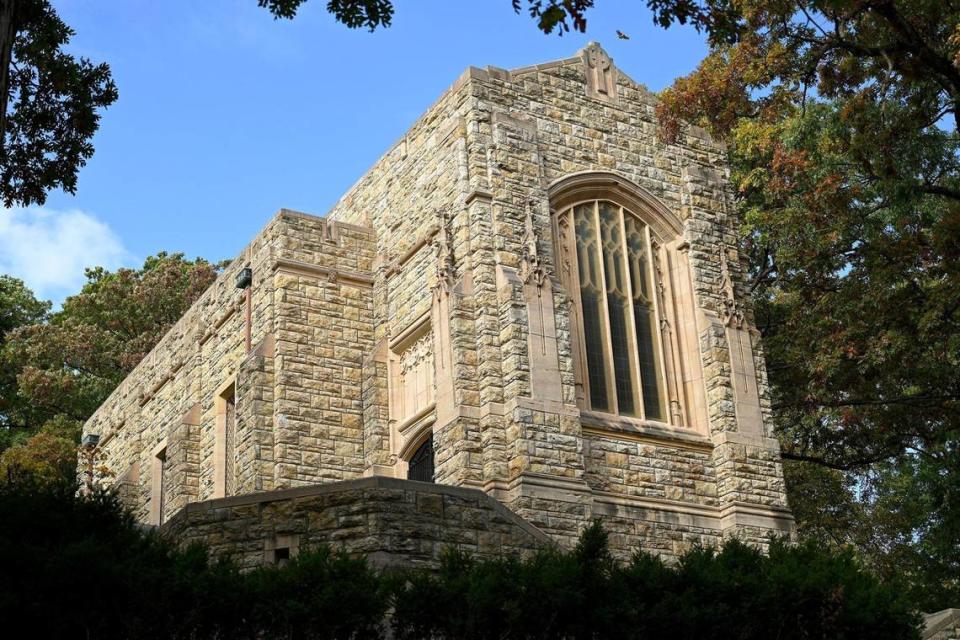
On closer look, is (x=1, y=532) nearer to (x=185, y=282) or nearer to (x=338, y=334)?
(x=338, y=334)

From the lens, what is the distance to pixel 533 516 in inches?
745

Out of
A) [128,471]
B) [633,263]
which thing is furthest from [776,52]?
[128,471]

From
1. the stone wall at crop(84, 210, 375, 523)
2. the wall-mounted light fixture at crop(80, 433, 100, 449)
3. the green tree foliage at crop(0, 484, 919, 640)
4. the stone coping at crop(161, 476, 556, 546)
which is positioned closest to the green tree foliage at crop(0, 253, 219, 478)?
the wall-mounted light fixture at crop(80, 433, 100, 449)

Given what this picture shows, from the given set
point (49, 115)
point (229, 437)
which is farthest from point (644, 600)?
point (229, 437)

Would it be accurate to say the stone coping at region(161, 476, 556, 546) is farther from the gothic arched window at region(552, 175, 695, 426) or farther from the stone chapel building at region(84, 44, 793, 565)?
the gothic arched window at region(552, 175, 695, 426)

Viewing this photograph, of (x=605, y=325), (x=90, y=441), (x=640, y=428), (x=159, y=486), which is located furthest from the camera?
(x=90, y=441)

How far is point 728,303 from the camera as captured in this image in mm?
22562

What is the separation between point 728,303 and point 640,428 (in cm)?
302

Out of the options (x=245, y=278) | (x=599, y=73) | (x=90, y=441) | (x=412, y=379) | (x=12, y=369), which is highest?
(x=12, y=369)

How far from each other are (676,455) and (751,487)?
125 centimetres

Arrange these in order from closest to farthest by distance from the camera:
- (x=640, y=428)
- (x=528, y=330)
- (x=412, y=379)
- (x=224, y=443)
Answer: (x=528, y=330), (x=640, y=428), (x=412, y=379), (x=224, y=443)

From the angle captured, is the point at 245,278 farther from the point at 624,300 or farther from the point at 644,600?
the point at 644,600

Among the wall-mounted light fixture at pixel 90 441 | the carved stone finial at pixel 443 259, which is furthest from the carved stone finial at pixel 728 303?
the wall-mounted light fixture at pixel 90 441

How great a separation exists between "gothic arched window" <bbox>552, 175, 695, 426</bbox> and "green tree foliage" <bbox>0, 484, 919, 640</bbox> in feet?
26.5
